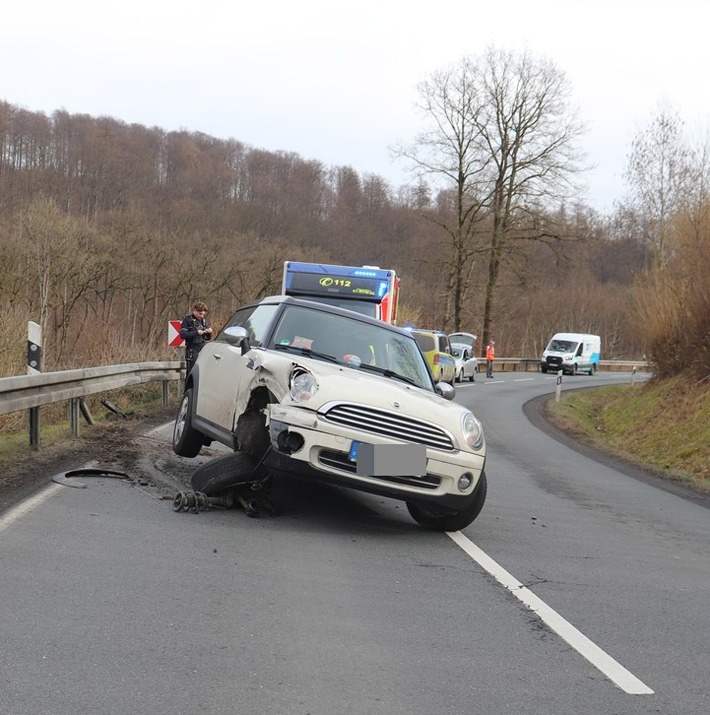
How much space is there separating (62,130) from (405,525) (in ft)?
234

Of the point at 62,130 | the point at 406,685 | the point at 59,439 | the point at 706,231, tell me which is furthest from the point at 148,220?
the point at 406,685

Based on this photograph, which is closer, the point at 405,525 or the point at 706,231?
the point at 405,525

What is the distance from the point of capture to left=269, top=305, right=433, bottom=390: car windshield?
7352 mm

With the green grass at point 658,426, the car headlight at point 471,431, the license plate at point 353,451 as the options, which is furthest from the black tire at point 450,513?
the green grass at point 658,426

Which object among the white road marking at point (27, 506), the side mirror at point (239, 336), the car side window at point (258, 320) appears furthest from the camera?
the car side window at point (258, 320)

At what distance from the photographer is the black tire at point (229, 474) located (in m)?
6.65

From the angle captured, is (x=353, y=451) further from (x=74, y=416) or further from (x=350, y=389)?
(x=74, y=416)

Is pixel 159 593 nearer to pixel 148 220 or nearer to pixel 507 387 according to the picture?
pixel 507 387

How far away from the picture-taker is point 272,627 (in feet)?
13.8

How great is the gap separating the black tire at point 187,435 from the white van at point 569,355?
135 feet

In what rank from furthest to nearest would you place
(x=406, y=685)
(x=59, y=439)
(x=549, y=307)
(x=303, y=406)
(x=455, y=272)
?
(x=549, y=307), (x=455, y=272), (x=59, y=439), (x=303, y=406), (x=406, y=685)

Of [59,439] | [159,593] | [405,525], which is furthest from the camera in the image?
[59,439]

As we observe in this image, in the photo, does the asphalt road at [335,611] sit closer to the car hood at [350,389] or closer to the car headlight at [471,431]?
the car headlight at [471,431]

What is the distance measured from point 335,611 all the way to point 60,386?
648 cm
